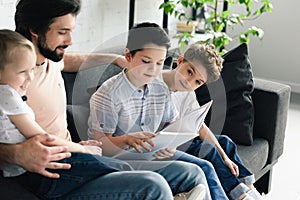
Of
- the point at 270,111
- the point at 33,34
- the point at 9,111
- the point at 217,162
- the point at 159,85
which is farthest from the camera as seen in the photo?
the point at 270,111

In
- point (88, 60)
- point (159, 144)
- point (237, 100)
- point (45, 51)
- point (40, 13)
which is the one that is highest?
point (40, 13)

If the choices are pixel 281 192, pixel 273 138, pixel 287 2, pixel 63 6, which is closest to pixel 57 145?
pixel 63 6

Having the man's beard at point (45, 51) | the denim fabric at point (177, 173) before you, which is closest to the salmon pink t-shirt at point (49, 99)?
the man's beard at point (45, 51)

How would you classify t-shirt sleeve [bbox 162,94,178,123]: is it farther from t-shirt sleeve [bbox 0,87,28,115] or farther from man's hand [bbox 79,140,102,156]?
t-shirt sleeve [bbox 0,87,28,115]

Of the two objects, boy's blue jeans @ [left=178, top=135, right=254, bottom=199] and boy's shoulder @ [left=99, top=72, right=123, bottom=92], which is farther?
boy's blue jeans @ [left=178, top=135, right=254, bottom=199]

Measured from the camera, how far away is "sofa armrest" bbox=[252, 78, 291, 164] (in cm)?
244

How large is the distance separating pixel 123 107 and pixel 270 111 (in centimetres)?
97

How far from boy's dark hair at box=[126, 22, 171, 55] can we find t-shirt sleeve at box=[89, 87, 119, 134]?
0.17 metres

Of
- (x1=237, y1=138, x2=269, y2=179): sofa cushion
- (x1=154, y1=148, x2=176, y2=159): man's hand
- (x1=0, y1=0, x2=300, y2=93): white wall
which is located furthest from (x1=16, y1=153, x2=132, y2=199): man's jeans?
(x1=0, y1=0, x2=300, y2=93): white wall

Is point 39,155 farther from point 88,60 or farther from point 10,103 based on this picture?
point 88,60

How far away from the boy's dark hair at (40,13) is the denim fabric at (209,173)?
629 millimetres

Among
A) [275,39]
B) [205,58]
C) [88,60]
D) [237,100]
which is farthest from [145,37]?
[275,39]

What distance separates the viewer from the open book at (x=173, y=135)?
164cm

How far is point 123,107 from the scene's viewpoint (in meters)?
1.70
